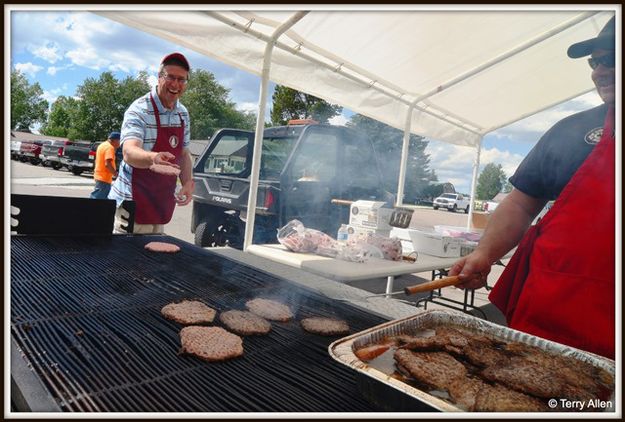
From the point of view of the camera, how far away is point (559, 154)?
1.56m

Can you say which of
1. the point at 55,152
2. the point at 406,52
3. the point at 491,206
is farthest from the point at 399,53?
the point at 55,152

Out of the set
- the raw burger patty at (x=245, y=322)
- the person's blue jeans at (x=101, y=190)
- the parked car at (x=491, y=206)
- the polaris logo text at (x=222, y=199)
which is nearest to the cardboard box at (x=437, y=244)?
Answer: the parked car at (x=491, y=206)

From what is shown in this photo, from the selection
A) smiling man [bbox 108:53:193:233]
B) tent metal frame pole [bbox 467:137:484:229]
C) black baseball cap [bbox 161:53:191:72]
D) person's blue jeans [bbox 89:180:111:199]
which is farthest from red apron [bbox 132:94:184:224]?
tent metal frame pole [bbox 467:137:484:229]

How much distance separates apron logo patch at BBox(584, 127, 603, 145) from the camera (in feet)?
4.74

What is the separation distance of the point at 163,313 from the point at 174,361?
395 mm

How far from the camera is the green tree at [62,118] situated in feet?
15.9

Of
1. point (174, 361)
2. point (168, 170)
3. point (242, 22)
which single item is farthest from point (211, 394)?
point (242, 22)

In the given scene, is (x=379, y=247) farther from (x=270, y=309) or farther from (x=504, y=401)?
(x=504, y=401)

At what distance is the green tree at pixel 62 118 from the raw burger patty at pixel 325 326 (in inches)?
187

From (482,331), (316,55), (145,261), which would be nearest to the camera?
(482,331)

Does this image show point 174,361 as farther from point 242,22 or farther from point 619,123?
point 242,22

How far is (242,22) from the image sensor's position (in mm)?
3027

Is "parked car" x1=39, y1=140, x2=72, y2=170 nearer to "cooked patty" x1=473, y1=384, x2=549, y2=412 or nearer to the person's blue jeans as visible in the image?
the person's blue jeans

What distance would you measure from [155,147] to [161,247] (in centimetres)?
98
